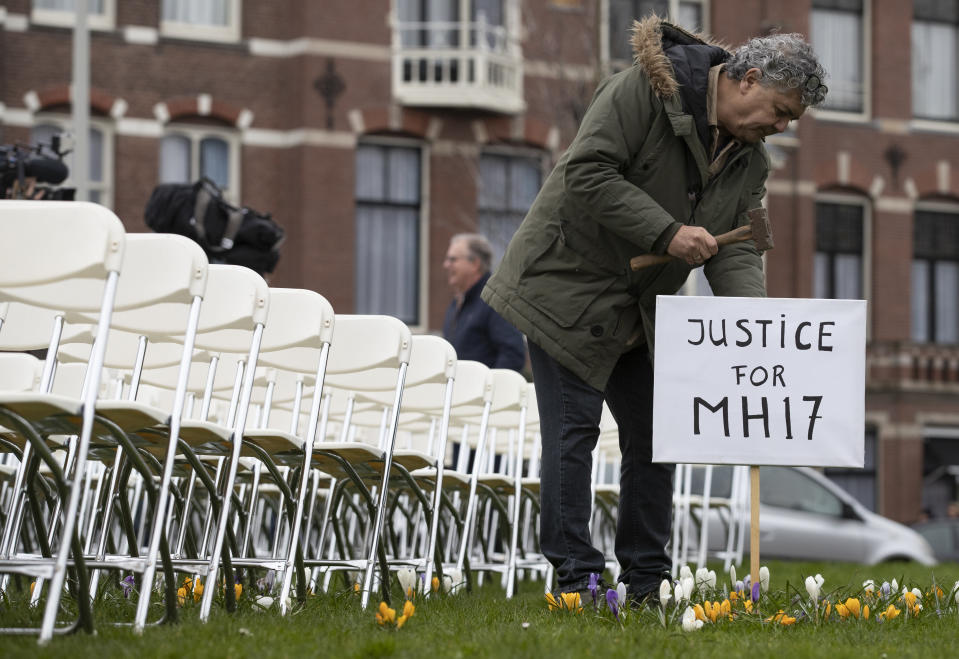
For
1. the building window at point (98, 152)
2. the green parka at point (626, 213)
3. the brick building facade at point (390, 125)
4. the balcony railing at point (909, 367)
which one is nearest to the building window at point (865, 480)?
the brick building facade at point (390, 125)

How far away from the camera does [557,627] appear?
4164 millimetres

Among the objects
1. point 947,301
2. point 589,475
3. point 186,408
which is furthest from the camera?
point 947,301

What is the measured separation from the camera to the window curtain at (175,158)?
66.2 feet

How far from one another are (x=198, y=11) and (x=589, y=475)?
16.5 meters

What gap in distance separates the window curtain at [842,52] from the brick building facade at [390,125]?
9cm

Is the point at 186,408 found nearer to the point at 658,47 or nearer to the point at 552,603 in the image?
the point at 552,603

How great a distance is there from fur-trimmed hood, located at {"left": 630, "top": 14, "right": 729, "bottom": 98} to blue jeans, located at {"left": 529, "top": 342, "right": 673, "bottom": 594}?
34.1 inches

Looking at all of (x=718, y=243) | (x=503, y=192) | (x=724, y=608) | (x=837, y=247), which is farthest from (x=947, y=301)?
(x=724, y=608)

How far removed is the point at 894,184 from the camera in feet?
81.5

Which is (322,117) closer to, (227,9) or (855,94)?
(227,9)

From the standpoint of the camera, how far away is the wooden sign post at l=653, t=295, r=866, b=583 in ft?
15.7

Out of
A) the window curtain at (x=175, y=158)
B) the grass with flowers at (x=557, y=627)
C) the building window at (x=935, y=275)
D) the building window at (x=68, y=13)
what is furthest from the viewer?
the building window at (x=935, y=275)

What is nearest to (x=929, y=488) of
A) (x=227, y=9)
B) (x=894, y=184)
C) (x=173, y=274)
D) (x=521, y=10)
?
(x=894, y=184)

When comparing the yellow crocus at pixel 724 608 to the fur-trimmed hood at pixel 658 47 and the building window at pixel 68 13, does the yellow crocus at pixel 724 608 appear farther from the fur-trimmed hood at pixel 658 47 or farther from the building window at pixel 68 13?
→ the building window at pixel 68 13
